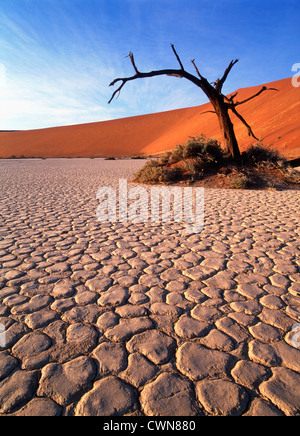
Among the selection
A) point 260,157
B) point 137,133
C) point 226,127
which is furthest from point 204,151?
point 137,133

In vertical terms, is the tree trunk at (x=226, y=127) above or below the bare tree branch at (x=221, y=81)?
below

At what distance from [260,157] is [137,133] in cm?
5281

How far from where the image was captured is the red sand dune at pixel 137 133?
3894 centimetres

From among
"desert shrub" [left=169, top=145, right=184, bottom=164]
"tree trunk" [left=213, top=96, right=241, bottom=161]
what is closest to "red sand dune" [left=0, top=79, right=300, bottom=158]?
"tree trunk" [left=213, top=96, right=241, bottom=161]

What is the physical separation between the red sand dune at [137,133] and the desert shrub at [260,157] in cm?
2157

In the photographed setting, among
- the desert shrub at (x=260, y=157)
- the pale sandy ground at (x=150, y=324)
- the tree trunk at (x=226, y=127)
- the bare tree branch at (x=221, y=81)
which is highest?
the bare tree branch at (x=221, y=81)

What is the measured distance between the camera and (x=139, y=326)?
2.07m

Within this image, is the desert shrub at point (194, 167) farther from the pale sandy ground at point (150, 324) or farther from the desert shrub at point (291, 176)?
the pale sandy ground at point (150, 324)

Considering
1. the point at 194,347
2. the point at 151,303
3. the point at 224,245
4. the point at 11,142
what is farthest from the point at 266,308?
the point at 11,142

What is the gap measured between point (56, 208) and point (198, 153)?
5.94m

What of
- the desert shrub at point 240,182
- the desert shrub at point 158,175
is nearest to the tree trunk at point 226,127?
the desert shrub at point 240,182

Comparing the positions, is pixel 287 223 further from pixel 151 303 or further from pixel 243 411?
pixel 243 411

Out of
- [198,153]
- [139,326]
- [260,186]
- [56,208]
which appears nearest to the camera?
[139,326]

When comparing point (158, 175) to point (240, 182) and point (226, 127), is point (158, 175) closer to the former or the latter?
point (240, 182)
